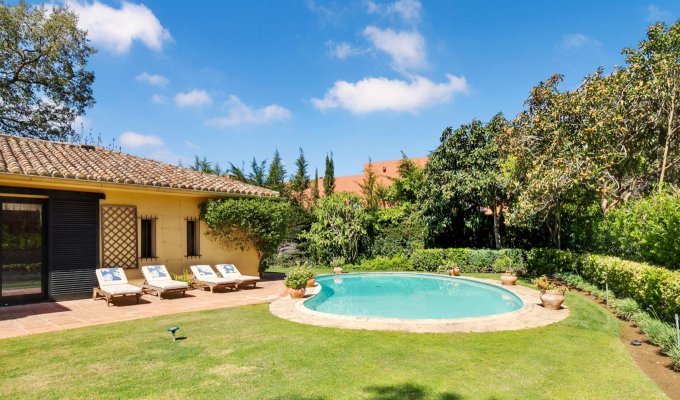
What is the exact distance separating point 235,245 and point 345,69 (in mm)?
12123

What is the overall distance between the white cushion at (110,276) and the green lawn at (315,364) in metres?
3.97

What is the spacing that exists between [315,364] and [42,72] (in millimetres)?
28706

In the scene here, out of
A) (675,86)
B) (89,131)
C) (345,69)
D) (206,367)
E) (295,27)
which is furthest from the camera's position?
(345,69)

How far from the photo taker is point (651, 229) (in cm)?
1058

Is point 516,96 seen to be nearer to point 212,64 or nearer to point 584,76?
point 584,76

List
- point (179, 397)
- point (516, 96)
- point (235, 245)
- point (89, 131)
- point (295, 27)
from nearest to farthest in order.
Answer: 1. point (179, 397)
2. point (235, 245)
3. point (516, 96)
4. point (295, 27)
5. point (89, 131)

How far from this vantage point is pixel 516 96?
17984mm

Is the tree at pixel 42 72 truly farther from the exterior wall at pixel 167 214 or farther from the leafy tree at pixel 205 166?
the exterior wall at pixel 167 214

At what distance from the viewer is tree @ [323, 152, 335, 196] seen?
34.1m

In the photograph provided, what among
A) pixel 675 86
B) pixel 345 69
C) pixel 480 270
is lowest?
pixel 480 270

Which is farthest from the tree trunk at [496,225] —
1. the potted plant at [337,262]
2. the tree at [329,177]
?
the tree at [329,177]

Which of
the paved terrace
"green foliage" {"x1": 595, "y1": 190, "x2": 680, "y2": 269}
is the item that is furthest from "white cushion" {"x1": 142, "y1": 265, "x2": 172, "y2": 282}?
"green foliage" {"x1": 595, "y1": 190, "x2": 680, "y2": 269}

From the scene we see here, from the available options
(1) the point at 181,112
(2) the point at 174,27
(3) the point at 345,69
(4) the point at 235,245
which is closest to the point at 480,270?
(4) the point at 235,245

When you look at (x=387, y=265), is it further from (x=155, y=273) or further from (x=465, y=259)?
(x=155, y=273)
